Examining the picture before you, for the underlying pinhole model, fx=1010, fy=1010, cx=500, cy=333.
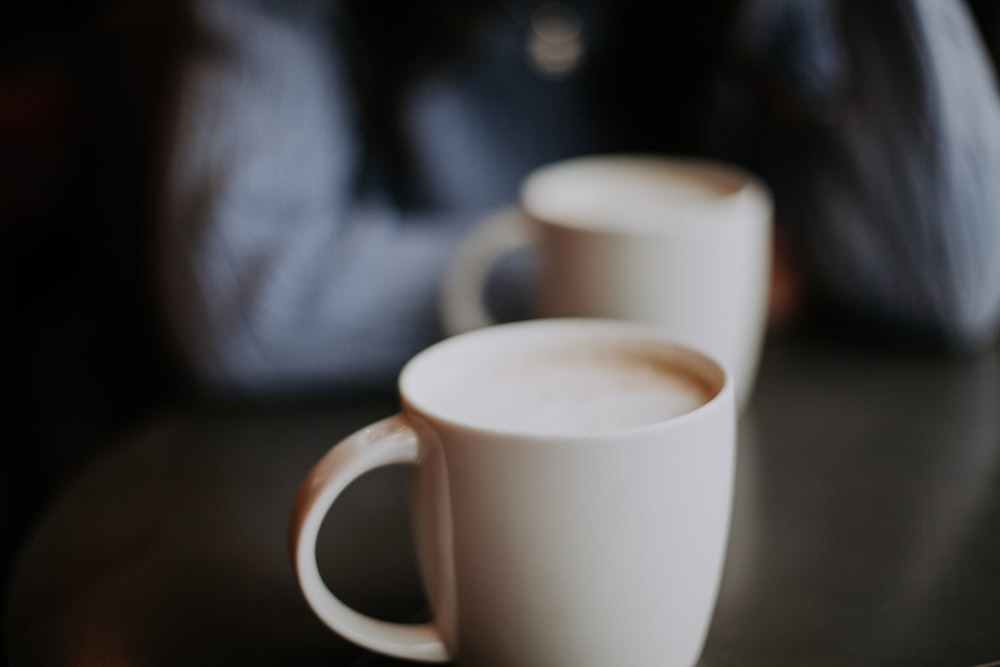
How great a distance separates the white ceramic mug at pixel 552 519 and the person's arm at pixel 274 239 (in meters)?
0.27

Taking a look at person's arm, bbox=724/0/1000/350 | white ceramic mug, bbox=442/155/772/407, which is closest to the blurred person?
person's arm, bbox=724/0/1000/350

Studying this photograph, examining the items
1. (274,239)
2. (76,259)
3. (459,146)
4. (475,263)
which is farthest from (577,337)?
(76,259)

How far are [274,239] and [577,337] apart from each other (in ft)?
0.98

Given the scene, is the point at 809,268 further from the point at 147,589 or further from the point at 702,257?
the point at 147,589

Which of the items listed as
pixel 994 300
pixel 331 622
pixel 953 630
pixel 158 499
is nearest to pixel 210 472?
pixel 158 499

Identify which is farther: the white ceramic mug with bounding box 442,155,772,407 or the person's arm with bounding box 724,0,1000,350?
the person's arm with bounding box 724,0,1000,350

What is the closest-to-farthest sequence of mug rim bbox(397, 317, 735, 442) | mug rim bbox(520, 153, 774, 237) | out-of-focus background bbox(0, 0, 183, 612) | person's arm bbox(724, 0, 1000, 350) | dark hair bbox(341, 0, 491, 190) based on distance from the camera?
mug rim bbox(397, 317, 735, 442), mug rim bbox(520, 153, 774, 237), person's arm bbox(724, 0, 1000, 350), dark hair bbox(341, 0, 491, 190), out-of-focus background bbox(0, 0, 183, 612)

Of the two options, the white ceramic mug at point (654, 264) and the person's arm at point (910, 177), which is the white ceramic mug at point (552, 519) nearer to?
the white ceramic mug at point (654, 264)

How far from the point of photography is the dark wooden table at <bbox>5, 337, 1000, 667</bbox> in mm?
353

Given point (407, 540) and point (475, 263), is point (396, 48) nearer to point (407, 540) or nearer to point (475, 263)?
point (475, 263)

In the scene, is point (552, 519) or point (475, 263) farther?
point (475, 263)

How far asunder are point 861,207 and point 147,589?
471mm

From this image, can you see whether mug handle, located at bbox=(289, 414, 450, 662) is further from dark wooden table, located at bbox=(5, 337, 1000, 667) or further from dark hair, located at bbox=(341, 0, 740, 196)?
dark hair, located at bbox=(341, 0, 740, 196)

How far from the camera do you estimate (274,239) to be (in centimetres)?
63
